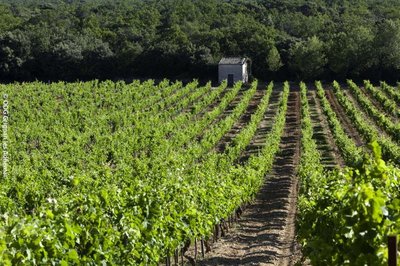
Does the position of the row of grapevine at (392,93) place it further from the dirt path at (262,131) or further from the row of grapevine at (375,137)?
the dirt path at (262,131)

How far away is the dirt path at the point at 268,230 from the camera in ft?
47.4

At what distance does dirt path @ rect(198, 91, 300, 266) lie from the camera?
14.4m

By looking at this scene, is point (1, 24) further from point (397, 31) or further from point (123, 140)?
point (123, 140)

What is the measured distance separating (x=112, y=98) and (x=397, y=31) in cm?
3199

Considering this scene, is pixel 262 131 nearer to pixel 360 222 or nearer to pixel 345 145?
pixel 345 145

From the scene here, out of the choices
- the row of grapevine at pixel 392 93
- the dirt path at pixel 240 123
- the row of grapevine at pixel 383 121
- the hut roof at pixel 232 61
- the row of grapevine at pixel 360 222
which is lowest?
the dirt path at pixel 240 123

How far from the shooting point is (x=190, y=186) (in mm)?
13039

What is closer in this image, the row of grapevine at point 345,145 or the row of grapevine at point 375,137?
the row of grapevine at point 345,145

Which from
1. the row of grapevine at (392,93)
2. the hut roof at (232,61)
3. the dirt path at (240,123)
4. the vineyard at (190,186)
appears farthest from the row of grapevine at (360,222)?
the hut roof at (232,61)

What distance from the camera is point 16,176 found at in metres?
19.1

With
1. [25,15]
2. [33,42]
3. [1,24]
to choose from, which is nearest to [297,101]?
[33,42]

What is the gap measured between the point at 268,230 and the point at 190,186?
5.25 metres

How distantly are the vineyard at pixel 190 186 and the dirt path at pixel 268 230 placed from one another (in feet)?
0.18

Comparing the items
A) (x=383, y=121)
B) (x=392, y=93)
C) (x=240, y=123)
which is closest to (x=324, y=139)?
(x=383, y=121)
